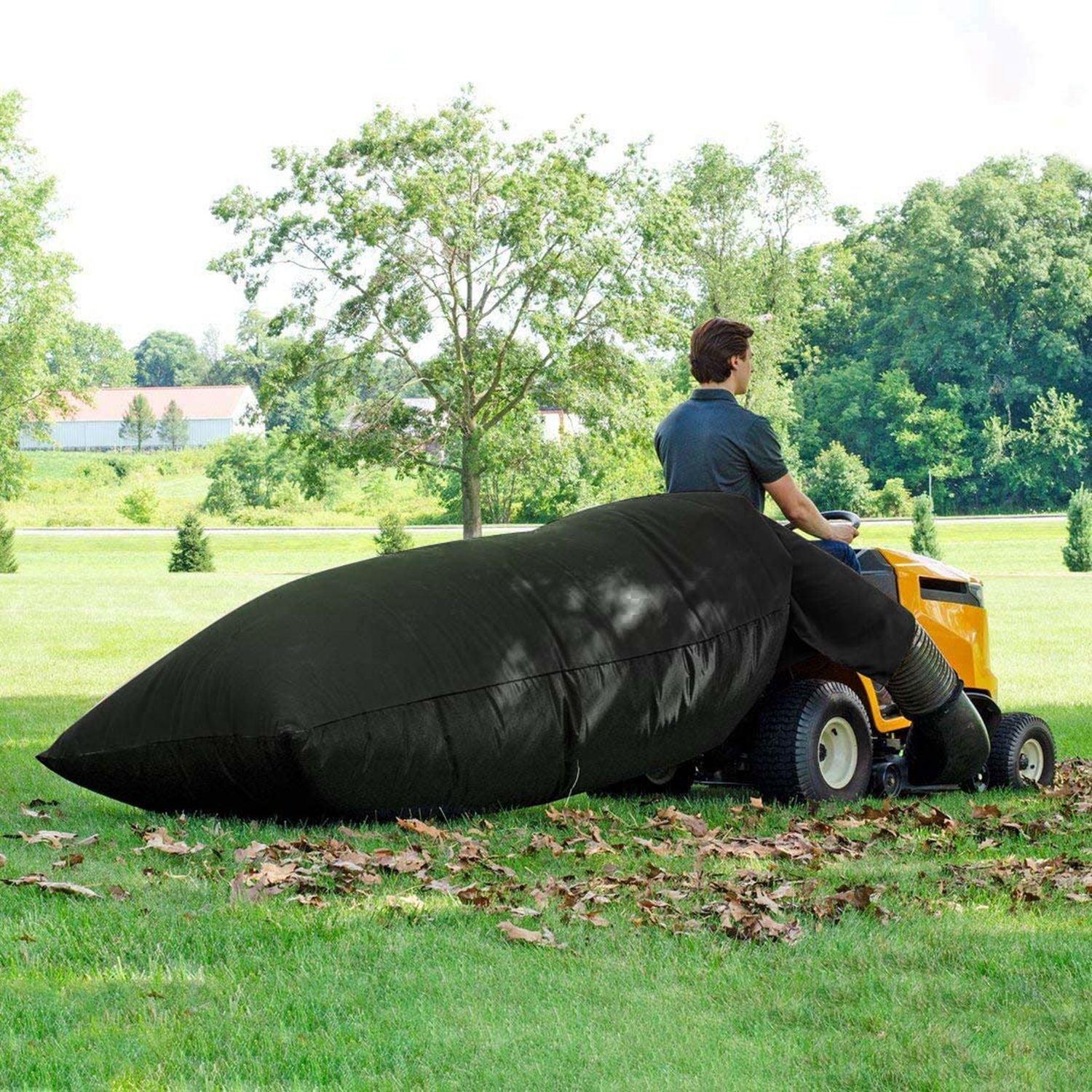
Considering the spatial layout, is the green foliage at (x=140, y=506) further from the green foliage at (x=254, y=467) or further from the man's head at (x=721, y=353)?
the man's head at (x=721, y=353)

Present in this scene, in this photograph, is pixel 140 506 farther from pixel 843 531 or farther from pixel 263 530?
pixel 843 531

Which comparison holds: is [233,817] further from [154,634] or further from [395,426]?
[395,426]

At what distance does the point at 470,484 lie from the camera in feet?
137

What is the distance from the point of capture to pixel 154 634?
24406mm

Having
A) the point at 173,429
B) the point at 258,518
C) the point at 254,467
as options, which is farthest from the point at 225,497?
the point at 173,429

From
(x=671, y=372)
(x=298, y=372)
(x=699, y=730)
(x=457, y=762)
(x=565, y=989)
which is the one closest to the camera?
(x=565, y=989)

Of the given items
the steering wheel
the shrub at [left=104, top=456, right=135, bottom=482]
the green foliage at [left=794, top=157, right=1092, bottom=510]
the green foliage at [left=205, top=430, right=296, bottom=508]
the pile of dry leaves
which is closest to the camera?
the pile of dry leaves

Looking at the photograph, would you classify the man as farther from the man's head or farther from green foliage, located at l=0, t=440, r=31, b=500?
green foliage, located at l=0, t=440, r=31, b=500

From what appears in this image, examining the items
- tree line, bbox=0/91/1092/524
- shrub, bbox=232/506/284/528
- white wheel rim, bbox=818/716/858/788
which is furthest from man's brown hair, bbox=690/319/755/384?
shrub, bbox=232/506/284/528

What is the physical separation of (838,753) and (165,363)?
174 m

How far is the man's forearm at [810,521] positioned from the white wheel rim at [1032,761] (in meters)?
2.19

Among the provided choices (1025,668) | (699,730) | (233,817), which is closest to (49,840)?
(233,817)

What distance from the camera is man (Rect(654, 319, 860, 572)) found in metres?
7.75

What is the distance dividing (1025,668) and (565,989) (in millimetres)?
17852
